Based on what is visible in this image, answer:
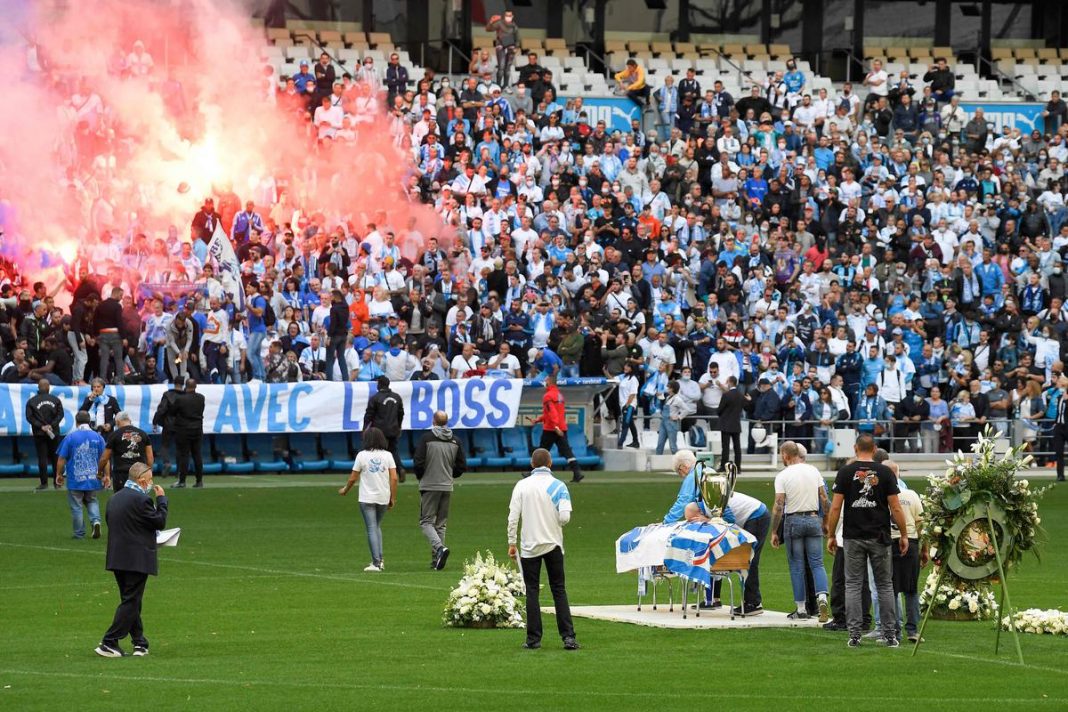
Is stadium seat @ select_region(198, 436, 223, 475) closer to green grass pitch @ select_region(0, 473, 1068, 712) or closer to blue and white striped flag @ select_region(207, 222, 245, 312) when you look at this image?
blue and white striped flag @ select_region(207, 222, 245, 312)

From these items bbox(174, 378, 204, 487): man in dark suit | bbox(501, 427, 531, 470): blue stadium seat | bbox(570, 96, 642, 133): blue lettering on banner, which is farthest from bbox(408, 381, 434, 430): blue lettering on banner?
bbox(570, 96, 642, 133): blue lettering on banner

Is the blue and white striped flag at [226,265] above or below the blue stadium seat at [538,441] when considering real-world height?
above

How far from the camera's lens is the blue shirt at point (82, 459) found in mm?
24812

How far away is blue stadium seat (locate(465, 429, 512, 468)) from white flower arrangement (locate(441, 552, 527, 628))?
16.8 metres

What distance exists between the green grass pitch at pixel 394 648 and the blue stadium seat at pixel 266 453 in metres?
8.11

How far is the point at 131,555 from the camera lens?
54.3 feet

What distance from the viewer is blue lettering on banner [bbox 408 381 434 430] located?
1359 inches

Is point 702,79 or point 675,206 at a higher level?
point 702,79

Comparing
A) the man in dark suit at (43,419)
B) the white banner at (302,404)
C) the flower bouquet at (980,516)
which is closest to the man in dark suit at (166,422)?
the white banner at (302,404)

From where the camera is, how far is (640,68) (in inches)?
1812

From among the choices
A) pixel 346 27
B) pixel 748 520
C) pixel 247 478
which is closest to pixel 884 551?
pixel 748 520

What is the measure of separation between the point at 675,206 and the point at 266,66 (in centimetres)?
900

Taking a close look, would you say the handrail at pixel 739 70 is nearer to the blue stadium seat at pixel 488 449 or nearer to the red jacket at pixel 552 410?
the blue stadium seat at pixel 488 449

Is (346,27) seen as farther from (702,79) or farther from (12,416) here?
(12,416)
